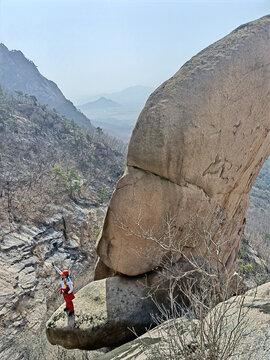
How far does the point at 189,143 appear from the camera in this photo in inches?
177

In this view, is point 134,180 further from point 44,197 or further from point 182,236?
point 44,197

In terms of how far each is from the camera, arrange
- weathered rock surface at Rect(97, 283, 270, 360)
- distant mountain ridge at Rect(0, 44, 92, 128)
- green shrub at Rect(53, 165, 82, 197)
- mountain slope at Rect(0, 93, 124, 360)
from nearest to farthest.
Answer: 1. weathered rock surface at Rect(97, 283, 270, 360)
2. mountain slope at Rect(0, 93, 124, 360)
3. green shrub at Rect(53, 165, 82, 197)
4. distant mountain ridge at Rect(0, 44, 92, 128)

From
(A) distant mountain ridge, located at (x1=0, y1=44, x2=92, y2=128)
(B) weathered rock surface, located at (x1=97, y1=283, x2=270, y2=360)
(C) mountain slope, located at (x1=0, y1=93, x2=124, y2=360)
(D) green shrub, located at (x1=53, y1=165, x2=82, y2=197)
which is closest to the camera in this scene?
(B) weathered rock surface, located at (x1=97, y1=283, x2=270, y2=360)

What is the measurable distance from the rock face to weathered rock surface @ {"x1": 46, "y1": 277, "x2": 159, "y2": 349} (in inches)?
18.1

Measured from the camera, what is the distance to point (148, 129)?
454 centimetres

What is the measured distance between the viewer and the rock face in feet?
14.8

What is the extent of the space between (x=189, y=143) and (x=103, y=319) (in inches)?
132

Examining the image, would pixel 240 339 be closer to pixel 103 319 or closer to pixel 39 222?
pixel 103 319

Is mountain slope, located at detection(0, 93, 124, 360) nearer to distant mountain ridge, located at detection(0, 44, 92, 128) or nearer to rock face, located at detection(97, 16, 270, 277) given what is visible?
rock face, located at detection(97, 16, 270, 277)

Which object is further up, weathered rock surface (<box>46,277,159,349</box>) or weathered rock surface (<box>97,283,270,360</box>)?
weathered rock surface (<box>97,283,270,360</box>)

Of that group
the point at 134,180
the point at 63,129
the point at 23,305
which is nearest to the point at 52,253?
the point at 23,305

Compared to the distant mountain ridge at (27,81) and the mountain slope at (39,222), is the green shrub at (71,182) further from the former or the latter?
the distant mountain ridge at (27,81)

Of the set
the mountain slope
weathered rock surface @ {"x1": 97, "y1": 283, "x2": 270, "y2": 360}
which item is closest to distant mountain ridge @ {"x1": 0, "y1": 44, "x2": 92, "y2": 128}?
the mountain slope

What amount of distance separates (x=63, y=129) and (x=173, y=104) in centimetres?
3901
